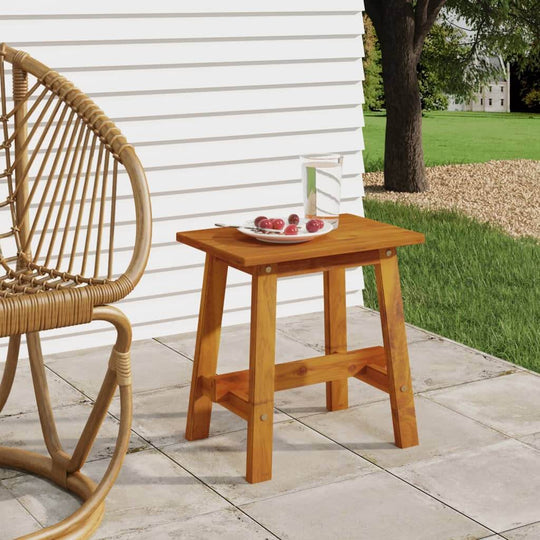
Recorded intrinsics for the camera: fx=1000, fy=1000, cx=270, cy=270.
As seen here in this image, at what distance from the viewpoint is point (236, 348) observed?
3668mm

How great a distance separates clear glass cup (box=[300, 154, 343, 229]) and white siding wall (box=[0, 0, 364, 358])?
1.11 meters

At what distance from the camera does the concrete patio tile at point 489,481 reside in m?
2.37

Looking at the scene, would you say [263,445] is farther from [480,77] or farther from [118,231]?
[480,77]

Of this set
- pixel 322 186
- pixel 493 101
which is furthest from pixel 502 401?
pixel 493 101

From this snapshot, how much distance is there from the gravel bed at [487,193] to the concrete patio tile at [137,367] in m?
3.67

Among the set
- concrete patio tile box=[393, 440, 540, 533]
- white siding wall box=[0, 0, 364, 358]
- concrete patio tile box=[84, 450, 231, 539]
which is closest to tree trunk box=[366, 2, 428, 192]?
white siding wall box=[0, 0, 364, 358]

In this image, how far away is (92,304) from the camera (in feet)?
7.03

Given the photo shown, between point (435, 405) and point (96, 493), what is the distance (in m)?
1.21

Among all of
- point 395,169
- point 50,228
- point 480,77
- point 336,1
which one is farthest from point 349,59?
point 480,77

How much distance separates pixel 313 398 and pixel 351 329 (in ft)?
2.58

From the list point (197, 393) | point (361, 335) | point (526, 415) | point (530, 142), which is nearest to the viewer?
point (197, 393)

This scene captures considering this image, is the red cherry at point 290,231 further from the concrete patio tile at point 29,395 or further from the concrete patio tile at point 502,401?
the concrete patio tile at point 29,395

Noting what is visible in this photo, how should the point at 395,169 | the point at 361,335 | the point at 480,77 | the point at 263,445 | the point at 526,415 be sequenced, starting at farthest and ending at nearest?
the point at 480,77 < the point at 395,169 < the point at 361,335 < the point at 526,415 < the point at 263,445

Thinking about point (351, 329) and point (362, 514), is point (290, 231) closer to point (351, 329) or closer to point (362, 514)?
point (362, 514)
